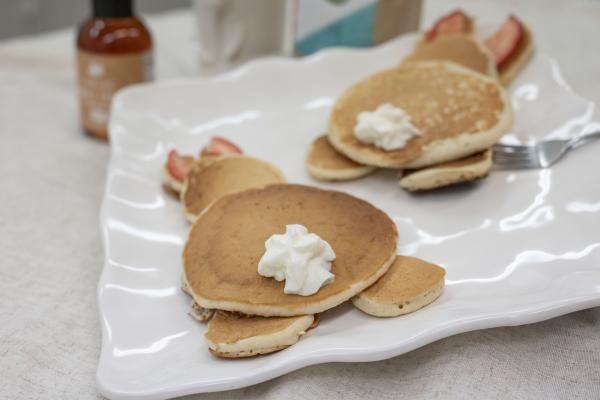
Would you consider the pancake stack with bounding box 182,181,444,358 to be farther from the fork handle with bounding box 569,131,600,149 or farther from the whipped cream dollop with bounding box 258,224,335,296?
the fork handle with bounding box 569,131,600,149

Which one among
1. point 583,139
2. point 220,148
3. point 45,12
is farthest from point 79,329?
point 45,12

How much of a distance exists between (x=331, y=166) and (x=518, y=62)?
0.57 meters

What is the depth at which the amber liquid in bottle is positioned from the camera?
1.62 m

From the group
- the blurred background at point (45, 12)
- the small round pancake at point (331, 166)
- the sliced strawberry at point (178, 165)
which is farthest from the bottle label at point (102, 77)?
the blurred background at point (45, 12)

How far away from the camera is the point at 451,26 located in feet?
5.74

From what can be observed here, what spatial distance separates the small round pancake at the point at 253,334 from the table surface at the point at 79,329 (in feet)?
0.20

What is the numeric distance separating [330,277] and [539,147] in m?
0.62

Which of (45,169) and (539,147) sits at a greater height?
(539,147)

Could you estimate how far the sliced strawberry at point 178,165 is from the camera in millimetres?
1394

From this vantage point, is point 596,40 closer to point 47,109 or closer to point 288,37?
point 288,37

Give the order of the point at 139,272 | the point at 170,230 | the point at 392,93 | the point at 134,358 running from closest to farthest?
1. the point at 134,358
2. the point at 139,272
3. the point at 170,230
4. the point at 392,93

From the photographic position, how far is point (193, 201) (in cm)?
130

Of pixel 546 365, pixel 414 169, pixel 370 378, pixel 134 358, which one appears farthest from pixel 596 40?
pixel 134 358

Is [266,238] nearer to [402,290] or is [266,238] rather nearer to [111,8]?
[402,290]
